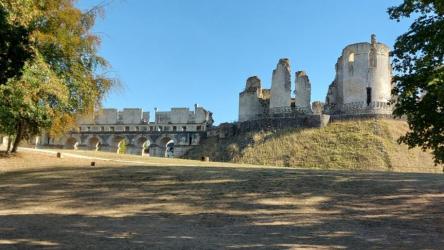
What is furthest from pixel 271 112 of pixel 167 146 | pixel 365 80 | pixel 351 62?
pixel 167 146

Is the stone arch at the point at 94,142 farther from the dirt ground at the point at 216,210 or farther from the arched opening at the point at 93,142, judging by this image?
the dirt ground at the point at 216,210

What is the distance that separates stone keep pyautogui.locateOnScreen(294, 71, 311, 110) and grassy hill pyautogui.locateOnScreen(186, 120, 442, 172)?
A: 612cm

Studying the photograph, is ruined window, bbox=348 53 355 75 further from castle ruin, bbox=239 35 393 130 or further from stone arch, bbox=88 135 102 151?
stone arch, bbox=88 135 102 151

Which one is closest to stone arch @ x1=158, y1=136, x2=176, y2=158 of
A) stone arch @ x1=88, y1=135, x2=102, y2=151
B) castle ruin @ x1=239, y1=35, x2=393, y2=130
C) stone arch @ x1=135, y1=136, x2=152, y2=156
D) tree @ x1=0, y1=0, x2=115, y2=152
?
stone arch @ x1=135, y1=136, x2=152, y2=156

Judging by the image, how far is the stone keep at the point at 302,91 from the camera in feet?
195

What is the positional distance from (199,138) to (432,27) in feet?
186

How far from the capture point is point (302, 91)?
59.8 m

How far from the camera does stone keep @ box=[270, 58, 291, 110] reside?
6069cm

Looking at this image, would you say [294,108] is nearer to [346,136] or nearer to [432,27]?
[346,136]

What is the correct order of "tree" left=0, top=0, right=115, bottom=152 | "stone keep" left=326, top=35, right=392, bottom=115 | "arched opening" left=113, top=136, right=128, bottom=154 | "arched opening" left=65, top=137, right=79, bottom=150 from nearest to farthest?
"tree" left=0, top=0, right=115, bottom=152 → "stone keep" left=326, top=35, right=392, bottom=115 → "arched opening" left=113, top=136, right=128, bottom=154 → "arched opening" left=65, top=137, right=79, bottom=150

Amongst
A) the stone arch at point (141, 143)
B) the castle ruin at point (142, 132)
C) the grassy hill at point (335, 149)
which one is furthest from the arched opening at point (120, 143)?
the grassy hill at point (335, 149)

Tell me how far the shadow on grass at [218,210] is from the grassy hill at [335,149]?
23.9m

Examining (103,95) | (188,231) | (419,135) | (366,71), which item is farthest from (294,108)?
(188,231)

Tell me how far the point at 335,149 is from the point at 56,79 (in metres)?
30.1
